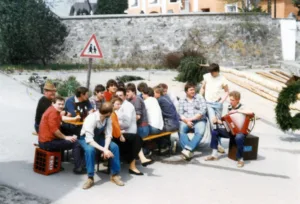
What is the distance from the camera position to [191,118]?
835 centimetres

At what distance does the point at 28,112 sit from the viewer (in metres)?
12.4

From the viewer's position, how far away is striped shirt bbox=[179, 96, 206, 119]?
8.42 meters

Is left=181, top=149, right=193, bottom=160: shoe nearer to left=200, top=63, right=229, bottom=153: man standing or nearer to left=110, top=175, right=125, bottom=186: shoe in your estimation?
left=200, top=63, right=229, bottom=153: man standing

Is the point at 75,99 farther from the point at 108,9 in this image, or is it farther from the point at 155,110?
the point at 108,9

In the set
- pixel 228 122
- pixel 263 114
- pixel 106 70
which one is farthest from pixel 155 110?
pixel 106 70

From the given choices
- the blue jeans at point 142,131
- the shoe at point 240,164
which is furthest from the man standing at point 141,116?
the shoe at point 240,164

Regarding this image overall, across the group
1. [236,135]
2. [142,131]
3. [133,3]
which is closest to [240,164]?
[236,135]

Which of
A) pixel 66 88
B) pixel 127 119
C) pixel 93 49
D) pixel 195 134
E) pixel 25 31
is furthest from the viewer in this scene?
pixel 25 31

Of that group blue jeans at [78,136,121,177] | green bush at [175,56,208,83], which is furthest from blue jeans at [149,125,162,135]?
green bush at [175,56,208,83]

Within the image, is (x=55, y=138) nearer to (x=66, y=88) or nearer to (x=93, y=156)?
(x=93, y=156)

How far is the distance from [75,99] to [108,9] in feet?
125

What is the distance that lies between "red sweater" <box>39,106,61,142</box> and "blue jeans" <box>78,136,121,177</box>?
1.48 ft

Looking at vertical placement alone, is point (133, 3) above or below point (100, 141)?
above

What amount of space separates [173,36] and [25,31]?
9530 mm
